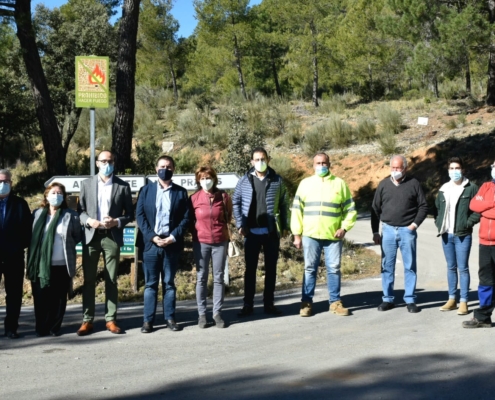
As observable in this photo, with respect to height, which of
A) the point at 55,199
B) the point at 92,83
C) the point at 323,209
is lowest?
the point at 323,209

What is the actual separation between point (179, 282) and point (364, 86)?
35064 mm

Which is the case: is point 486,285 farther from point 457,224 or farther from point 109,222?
point 109,222

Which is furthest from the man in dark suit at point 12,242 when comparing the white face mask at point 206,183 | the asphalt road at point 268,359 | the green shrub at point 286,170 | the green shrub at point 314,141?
the green shrub at point 314,141

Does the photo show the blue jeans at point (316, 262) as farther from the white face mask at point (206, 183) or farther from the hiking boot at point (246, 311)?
the white face mask at point (206, 183)

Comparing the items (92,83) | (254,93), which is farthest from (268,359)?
(254,93)

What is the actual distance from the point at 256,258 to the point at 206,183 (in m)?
1.26

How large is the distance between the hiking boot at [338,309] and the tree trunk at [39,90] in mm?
11014

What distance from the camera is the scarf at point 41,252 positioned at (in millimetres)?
8258

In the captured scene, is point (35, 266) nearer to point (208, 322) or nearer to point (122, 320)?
point (122, 320)

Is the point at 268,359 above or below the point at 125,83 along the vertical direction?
below

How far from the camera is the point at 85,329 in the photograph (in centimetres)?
837

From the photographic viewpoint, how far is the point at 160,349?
25.0 ft

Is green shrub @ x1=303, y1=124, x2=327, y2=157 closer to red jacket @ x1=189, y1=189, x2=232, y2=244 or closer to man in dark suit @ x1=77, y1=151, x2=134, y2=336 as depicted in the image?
red jacket @ x1=189, y1=189, x2=232, y2=244

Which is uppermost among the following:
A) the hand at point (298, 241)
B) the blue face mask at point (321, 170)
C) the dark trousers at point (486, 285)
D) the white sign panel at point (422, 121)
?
the white sign panel at point (422, 121)
